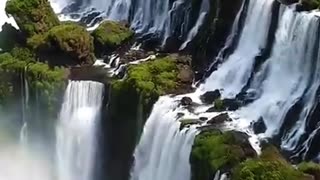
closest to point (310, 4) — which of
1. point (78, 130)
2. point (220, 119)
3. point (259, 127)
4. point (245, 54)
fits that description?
point (245, 54)

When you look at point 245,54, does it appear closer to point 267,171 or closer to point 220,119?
point 220,119

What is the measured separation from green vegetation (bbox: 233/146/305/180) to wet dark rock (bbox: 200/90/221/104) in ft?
15.9

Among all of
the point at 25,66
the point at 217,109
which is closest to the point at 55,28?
the point at 25,66

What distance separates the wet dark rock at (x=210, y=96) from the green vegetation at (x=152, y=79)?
36.4 inches

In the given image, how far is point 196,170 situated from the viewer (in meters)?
24.2

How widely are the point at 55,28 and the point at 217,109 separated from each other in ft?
23.6

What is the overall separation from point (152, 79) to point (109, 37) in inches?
146

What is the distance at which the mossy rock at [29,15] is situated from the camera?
30.8 m

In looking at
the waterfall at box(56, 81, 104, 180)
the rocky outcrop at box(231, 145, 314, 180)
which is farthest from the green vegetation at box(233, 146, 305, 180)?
the waterfall at box(56, 81, 104, 180)

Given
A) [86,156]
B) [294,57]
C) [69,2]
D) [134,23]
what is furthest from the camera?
[69,2]

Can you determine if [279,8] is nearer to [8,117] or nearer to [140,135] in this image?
[140,135]

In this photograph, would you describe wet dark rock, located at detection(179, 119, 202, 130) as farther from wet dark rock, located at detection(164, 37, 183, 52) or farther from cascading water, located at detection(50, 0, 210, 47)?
cascading water, located at detection(50, 0, 210, 47)

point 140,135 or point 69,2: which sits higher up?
point 69,2

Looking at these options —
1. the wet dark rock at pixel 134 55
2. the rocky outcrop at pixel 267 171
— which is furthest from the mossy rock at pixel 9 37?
the rocky outcrop at pixel 267 171
